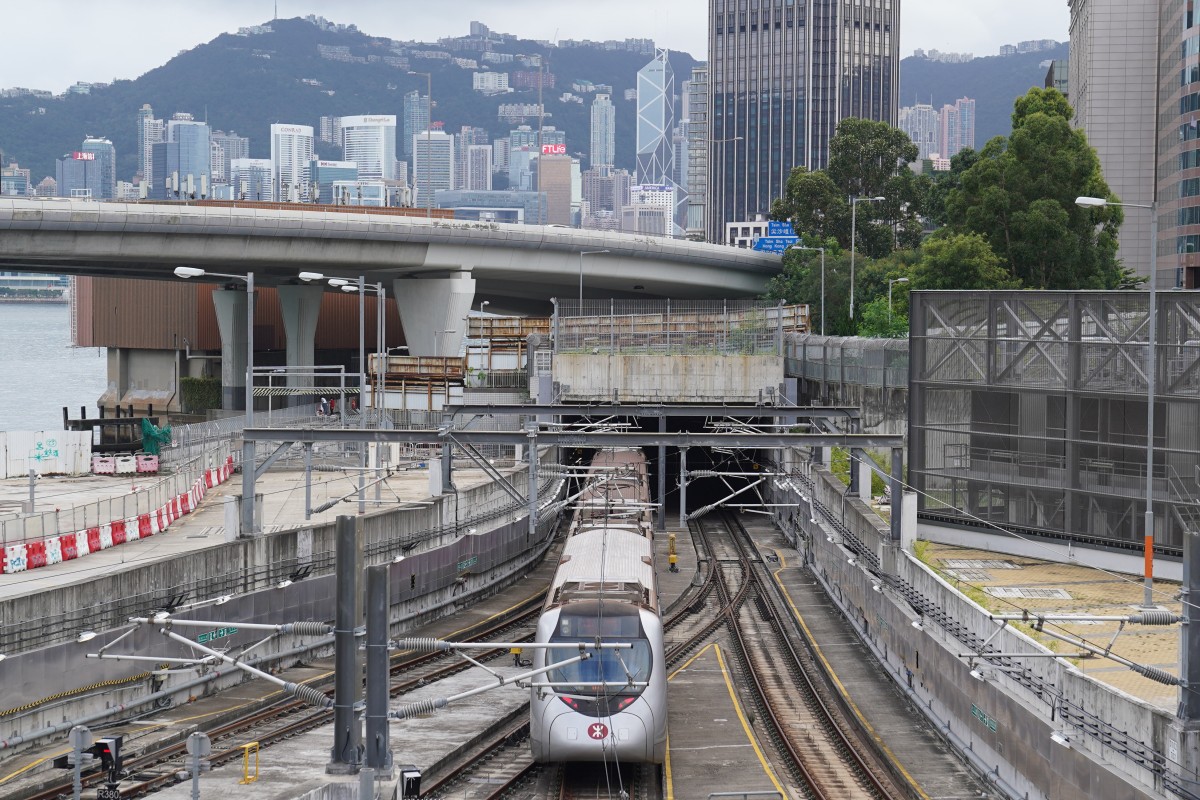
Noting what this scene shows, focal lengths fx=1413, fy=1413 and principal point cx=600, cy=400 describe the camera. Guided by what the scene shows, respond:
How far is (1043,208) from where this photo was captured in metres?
62.8

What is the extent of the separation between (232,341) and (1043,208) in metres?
56.3

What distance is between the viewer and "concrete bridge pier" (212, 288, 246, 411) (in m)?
95.7

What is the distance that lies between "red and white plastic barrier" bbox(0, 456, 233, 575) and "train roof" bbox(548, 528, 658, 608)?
1487 cm

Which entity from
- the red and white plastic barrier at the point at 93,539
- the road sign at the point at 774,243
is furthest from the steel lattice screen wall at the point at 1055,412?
the road sign at the point at 774,243

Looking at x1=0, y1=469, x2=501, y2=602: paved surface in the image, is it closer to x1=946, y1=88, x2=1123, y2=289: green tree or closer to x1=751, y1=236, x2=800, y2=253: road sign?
x1=946, y1=88, x2=1123, y2=289: green tree

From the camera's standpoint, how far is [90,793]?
77.1 feet

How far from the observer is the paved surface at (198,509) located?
36188 millimetres

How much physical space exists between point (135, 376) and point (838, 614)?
82321mm

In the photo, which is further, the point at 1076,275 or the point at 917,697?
the point at 1076,275

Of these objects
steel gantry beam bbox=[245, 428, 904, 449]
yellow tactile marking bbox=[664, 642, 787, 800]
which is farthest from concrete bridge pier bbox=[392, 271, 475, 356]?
yellow tactile marking bbox=[664, 642, 787, 800]

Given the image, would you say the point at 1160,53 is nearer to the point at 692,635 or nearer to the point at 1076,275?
the point at 1076,275

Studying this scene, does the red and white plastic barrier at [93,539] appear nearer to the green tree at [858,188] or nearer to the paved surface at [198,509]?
the paved surface at [198,509]

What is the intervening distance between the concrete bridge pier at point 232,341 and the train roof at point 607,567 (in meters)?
68.3

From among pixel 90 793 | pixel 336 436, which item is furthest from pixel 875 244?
pixel 90 793
